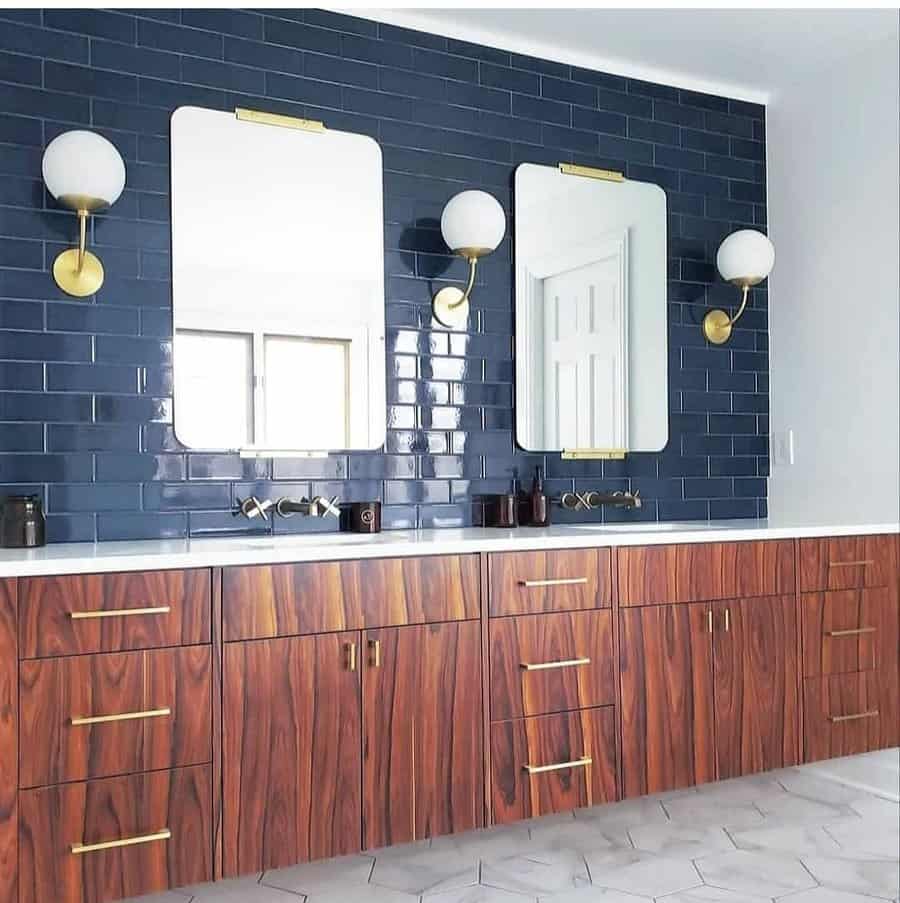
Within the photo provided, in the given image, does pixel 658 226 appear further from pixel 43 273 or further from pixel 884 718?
pixel 43 273

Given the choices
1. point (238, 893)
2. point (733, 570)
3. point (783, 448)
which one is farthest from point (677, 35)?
point (238, 893)

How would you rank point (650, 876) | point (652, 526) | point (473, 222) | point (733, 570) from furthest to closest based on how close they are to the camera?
1. point (652, 526)
2. point (473, 222)
3. point (733, 570)
4. point (650, 876)

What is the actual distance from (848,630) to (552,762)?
3.59 feet

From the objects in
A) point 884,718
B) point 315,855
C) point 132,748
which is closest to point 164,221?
point 132,748

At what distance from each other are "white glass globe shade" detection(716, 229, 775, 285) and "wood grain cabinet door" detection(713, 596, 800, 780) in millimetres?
1181

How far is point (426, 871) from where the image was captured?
8.43 feet

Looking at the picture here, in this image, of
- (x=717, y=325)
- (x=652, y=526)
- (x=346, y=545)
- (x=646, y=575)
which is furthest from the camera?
(x=717, y=325)

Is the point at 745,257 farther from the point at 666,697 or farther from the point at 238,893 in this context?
the point at 238,893

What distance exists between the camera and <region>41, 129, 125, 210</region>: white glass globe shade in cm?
245

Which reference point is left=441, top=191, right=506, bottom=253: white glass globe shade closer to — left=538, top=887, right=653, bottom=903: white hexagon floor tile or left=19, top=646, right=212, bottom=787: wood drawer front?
left=19, top=646, right=212, bottom=787: wood drawer front

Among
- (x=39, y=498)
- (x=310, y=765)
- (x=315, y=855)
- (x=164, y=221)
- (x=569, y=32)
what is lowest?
(x=315, y=855)

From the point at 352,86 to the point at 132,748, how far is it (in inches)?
78.8

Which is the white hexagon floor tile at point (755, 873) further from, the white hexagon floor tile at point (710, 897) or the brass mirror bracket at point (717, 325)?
the brass mirror bracket at point (717, 325)

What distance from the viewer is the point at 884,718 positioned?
309cm
